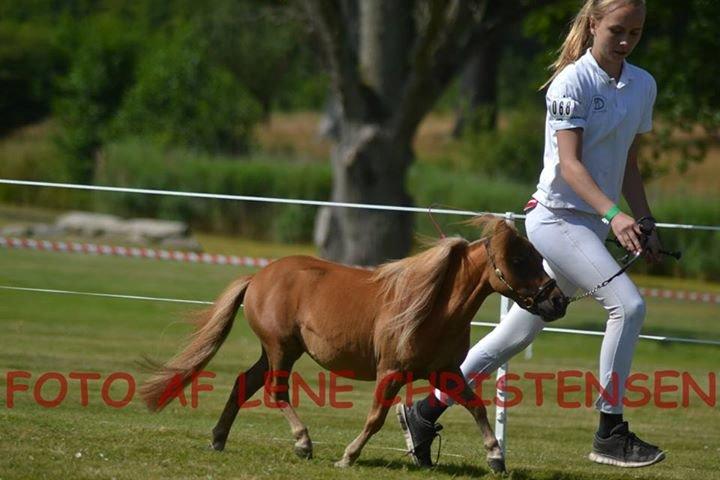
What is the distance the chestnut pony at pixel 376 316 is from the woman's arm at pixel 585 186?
1.30 ft

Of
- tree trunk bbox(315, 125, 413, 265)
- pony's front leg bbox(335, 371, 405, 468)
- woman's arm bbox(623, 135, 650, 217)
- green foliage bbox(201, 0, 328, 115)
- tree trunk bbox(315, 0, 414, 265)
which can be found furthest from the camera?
green foliage bbox(201, 0, 328, 115)

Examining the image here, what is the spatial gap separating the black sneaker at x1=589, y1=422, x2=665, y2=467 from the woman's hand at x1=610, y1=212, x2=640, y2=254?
936mm

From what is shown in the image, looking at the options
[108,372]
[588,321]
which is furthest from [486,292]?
[588,321]

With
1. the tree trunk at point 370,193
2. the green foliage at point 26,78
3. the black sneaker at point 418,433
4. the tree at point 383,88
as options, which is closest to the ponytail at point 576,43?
the black sneaker at point 418,433

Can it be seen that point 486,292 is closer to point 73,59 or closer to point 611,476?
point 611,476

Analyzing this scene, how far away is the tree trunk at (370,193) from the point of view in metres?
18.2

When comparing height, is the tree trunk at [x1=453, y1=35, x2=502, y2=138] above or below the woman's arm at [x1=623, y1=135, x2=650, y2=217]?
below

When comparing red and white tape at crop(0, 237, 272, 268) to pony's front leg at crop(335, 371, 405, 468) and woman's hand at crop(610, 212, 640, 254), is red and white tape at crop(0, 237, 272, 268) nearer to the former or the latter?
pony's front leg at crop(335, 371, 405, 468)

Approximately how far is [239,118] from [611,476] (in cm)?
3042

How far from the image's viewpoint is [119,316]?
16.6 metres

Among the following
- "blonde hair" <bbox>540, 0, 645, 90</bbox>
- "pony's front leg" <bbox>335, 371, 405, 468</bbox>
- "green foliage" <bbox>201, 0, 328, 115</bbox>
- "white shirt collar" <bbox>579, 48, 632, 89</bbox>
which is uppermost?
"blonde hair" <bbox>540, 0, 645, 90</bbox>

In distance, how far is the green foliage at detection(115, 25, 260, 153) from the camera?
1396 inches

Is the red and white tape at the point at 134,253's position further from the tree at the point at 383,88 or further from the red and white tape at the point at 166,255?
the tree at the point at 383,88

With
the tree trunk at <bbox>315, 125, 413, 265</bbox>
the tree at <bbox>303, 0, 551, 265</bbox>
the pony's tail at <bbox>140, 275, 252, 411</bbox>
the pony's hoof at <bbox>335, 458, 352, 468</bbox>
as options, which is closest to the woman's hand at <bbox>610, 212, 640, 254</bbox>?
the pony's hoof at <bbox>335, 458, 352, 468</bbox>
